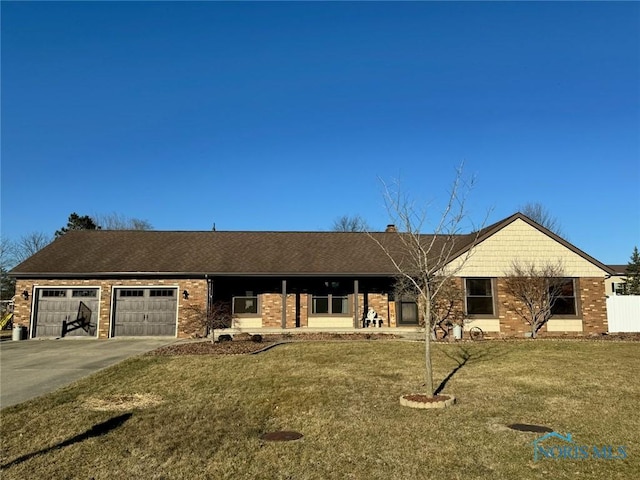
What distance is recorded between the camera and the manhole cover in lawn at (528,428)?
7.17 m

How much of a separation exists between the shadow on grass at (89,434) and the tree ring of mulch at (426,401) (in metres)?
5.03

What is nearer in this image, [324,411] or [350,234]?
[324,411]

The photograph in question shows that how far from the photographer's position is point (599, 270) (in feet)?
67.7

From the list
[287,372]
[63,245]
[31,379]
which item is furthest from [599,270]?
[63,245]

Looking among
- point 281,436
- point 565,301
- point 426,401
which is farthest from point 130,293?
point 565,301

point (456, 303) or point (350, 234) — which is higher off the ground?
point (350, 234)

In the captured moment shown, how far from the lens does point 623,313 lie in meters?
22.0

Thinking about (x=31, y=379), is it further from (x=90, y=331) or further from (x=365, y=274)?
(x=365, y=274)

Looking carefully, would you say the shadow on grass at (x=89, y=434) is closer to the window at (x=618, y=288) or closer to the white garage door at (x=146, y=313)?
the white garage door at (x=146, y=313)

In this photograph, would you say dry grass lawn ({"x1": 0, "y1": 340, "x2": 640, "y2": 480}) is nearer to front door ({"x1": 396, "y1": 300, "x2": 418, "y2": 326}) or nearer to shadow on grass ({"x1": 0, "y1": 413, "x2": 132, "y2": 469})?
shadow on grass ({"x1": 0, "y1": 413, "x2": 132, "y2": 469})

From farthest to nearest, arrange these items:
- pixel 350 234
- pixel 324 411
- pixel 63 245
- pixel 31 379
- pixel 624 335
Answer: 1. pixel 350 234
2. pixel 63 245
3. pixel 624 335
4. pixel 31 379
5. pixel 324 411

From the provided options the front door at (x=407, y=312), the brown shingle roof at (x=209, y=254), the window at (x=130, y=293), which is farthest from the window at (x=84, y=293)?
the front door at (x=407, y=312)

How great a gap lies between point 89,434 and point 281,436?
302 cm

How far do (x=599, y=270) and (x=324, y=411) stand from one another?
17199 mm
